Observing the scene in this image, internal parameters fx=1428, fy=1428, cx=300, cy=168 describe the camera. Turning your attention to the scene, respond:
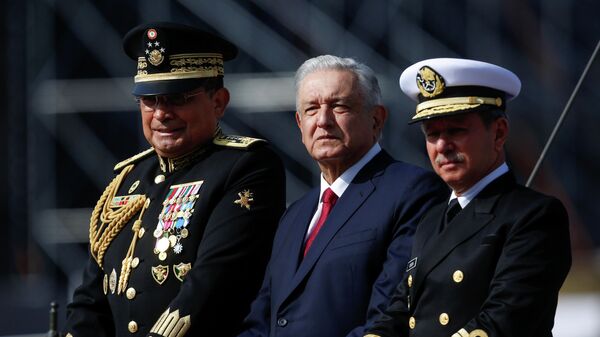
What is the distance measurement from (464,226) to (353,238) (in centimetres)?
50

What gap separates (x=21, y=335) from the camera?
718cm

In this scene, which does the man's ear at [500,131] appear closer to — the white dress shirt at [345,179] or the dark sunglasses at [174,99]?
the white dress shirt at [345,179]

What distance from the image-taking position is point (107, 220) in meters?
4.68

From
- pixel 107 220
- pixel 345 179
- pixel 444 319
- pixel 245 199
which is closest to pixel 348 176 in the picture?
pixel 345 179

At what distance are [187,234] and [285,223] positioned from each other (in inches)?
12.2

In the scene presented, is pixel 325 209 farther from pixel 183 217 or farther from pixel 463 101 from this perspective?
pixel 463 101

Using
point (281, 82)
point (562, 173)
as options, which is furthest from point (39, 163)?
point (562, 173)

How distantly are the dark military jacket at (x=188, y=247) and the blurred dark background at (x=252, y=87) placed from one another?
12.2ft

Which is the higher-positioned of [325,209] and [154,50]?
[154,50]

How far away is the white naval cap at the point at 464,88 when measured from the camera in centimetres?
362

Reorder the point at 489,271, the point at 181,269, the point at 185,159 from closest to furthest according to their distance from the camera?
the point at 489,271
the point at 181,269
the point at 185,159

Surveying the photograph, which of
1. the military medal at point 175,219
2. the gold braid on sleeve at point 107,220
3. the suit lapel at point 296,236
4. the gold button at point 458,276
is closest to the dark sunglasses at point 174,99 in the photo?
the military medal at point 175,219

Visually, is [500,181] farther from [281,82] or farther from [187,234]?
[281,82]

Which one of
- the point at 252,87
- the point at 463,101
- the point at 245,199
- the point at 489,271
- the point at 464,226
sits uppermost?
the point at 252,87
